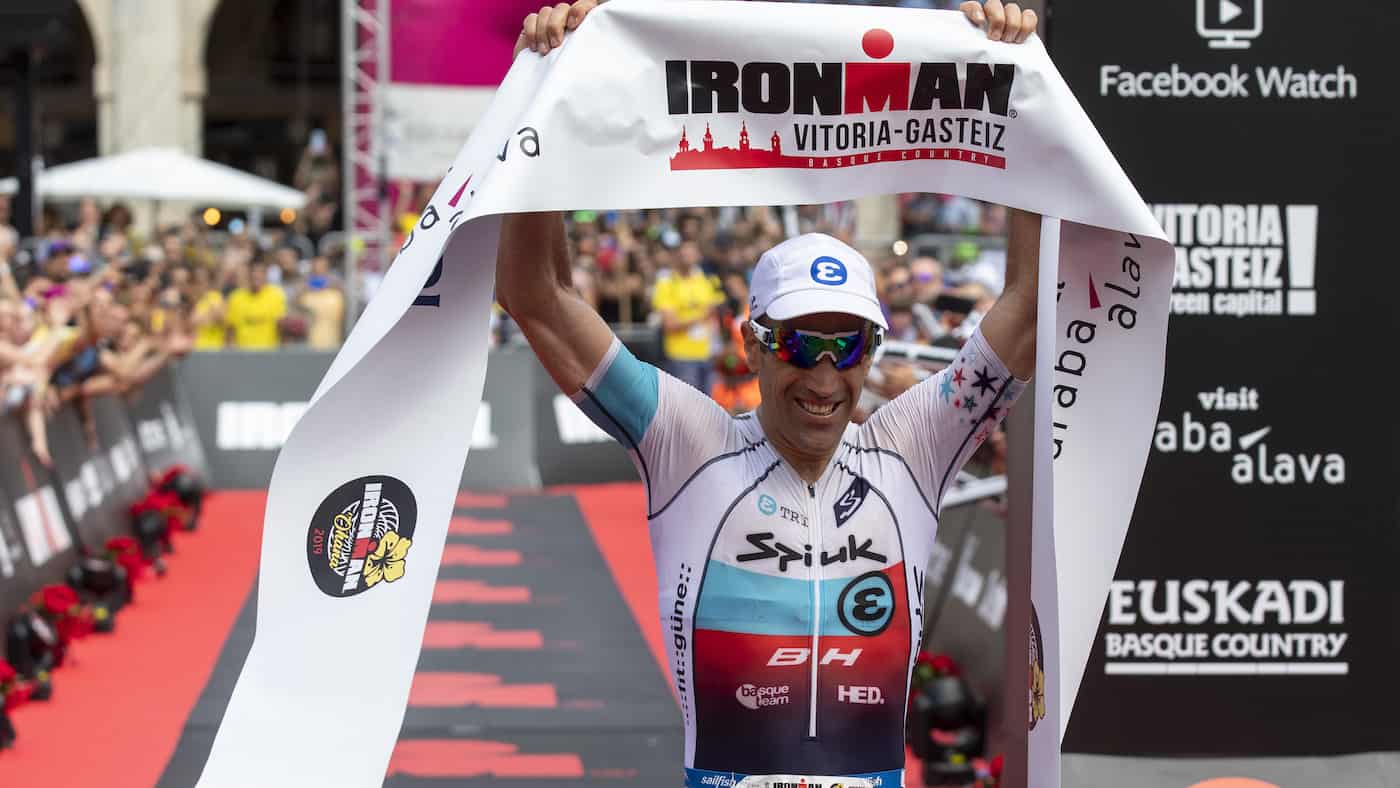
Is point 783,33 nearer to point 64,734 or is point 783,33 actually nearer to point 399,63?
point 64,734

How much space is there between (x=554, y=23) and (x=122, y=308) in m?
10.4

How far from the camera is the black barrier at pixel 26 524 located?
31.0ft

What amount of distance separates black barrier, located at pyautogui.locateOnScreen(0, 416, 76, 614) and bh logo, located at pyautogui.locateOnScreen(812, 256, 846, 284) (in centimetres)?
676

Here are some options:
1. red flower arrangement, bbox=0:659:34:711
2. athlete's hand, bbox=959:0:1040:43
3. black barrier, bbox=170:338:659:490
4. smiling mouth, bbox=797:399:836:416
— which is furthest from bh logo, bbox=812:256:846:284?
black barrier, bbox=170:338:659:490

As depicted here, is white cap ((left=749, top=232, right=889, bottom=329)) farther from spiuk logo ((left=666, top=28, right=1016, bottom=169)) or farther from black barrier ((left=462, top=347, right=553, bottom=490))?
black barrier ((left=462, top=347, right=553, bottom=490))

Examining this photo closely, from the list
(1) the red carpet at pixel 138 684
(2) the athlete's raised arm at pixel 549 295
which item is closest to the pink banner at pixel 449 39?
(1) the red carpet at pixel 138 684

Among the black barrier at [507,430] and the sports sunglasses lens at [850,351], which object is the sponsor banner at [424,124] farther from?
the sports sunglasses lens at [850,351]

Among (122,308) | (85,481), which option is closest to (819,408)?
(85,481)

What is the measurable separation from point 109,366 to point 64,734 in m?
5.20

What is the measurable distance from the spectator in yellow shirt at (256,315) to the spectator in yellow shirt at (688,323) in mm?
4306

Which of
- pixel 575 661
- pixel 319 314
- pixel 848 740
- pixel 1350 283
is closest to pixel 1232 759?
pixel 1350 283

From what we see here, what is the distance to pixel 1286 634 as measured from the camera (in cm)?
609

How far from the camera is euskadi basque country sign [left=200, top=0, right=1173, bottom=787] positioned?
11.3 feet

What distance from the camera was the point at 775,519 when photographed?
3.74 metres
